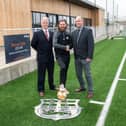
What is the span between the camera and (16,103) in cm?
704

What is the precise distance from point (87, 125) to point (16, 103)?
2132mm

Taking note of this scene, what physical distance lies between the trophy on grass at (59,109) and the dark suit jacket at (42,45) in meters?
1.49

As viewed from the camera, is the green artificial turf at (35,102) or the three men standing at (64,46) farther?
the three men standing at (64,46)

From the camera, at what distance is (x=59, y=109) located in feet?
20.1

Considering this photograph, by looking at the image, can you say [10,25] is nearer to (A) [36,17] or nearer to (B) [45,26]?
(A) [36,17]

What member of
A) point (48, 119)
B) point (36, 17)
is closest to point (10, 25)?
point (36, 17)

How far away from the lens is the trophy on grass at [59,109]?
5.95 meters

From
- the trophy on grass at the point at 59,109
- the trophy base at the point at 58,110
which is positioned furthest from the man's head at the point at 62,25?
the trophy base at the point at 58,110

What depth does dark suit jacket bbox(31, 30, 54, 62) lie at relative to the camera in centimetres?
753

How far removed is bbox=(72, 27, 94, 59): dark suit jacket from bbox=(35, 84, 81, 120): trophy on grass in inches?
53.7

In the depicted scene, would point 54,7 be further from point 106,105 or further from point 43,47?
point 106,105

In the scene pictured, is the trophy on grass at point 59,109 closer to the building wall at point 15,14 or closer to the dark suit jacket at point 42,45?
the dark suit jacket at point 42,45

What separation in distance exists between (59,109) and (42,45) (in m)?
2.00

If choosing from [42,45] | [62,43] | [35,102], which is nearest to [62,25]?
[62,43]
